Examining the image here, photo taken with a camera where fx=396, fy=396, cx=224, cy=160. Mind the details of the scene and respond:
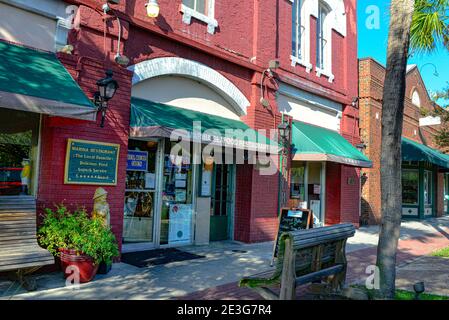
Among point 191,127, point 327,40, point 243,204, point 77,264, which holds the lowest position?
point 77,264

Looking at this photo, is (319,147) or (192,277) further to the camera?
(319,147)

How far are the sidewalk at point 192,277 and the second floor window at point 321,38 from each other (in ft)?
20.7

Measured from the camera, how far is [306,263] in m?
4.86

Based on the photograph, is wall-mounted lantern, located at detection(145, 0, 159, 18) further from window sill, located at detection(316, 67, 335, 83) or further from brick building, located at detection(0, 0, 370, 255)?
window sill, located at detection(316, 67, 335, 83)

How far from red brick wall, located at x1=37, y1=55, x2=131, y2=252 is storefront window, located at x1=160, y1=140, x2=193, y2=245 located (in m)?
1.73

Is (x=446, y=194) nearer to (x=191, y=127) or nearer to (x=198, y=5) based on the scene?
(x=198, y=5)

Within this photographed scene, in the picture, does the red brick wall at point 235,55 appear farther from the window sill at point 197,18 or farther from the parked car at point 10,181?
the parked car at point 10,181

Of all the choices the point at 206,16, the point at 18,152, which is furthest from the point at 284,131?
the point at 18,152

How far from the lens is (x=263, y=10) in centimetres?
1050

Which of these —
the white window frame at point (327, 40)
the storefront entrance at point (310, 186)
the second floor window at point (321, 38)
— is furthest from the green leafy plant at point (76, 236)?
the white window frame at point (327, 40)

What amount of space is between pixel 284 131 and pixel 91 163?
5.38 metres

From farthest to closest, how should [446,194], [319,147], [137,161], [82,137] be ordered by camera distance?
[446,194] → [319,147] → [137,161] → [82,137]

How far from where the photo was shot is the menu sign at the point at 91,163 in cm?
648
